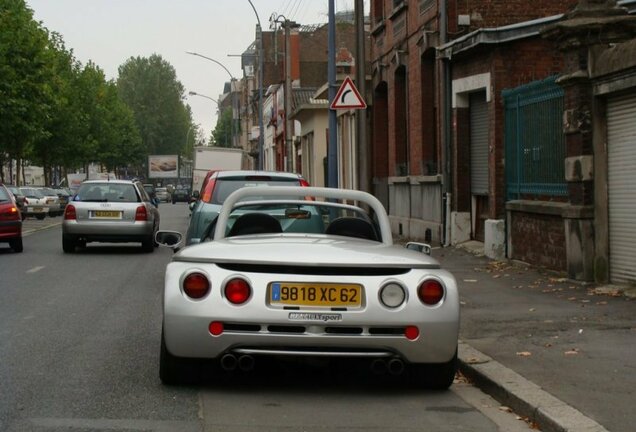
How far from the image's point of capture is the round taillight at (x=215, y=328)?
672cm

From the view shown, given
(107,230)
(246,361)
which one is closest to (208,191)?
(246,361)

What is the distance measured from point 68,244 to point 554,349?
50.5ft

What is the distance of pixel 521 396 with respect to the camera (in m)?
6.79

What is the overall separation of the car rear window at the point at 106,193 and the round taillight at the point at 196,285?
53.0 feet

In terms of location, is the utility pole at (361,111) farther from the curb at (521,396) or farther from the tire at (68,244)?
the curb at (521,396)

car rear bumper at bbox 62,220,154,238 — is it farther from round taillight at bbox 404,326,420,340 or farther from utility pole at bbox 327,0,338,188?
round taillight at bbox 404,326,420,340

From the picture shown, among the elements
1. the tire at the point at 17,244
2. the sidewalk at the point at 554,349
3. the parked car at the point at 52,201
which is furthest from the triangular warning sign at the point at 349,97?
the parked car at the point at 52,201

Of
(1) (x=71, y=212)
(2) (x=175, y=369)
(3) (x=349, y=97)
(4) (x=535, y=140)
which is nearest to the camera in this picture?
(2) (x=175, y=369)

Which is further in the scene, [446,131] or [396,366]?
[446,131]

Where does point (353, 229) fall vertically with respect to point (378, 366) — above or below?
above

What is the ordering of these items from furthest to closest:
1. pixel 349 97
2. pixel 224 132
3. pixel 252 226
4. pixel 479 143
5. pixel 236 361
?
pixel 224 132, pixel 479 143, pixel 349 97, pixel 252 226, pixel 236 361

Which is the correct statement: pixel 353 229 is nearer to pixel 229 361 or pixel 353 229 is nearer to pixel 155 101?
pixel 229 361

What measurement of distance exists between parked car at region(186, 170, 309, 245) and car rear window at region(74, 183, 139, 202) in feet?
27.4

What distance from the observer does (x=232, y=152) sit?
197 feet
